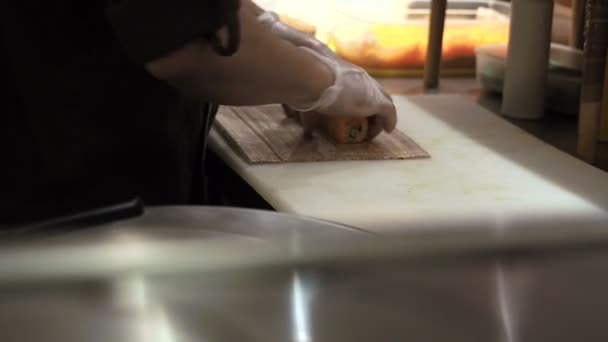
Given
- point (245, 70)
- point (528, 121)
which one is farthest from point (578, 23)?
point (245, 70)

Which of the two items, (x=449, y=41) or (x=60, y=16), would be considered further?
(x=449, y=41)

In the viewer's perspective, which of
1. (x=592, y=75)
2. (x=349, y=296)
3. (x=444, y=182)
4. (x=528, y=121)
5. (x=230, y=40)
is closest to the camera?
(x=349, y=296)

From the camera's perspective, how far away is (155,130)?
0.98 meters

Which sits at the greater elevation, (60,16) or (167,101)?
(60,16)

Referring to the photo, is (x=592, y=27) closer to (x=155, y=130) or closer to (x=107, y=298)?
(x=155, y=130)

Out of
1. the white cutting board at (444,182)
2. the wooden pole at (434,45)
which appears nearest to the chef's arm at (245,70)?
the white cutting board at (444,182)

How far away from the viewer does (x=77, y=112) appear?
3.04ft

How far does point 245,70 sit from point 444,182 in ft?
1.02

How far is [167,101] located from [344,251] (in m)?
0.79

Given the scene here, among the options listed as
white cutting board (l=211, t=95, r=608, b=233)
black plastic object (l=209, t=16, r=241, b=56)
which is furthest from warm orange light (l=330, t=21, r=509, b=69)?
black plastic object (l=209, t=16, r=241, b=56)

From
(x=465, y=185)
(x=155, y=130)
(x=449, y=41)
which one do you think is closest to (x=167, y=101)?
(x=155, y=130)

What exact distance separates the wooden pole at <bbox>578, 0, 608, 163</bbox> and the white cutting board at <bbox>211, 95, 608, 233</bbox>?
4 centimetres

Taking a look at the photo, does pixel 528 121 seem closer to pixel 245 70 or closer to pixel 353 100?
pixel 353 100

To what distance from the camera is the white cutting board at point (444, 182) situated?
100cm
